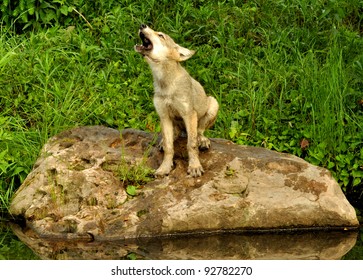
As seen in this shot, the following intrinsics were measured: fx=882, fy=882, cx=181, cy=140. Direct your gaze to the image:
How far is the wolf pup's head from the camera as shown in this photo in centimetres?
828

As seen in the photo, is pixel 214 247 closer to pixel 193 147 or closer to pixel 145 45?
pixel 193 147

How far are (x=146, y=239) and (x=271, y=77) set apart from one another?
338cm

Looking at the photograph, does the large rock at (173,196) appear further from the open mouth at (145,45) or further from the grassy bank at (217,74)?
the open mouth at (145,45)

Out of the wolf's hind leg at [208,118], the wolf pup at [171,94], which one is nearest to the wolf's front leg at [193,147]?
the wolf pup at [171,94]

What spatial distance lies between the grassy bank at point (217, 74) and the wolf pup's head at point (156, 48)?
5.81 feet

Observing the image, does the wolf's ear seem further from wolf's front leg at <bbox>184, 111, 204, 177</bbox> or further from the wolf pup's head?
wolf's front leg at <bbox>184, 111, 204, 177</bbox>

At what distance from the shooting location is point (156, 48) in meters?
8.36

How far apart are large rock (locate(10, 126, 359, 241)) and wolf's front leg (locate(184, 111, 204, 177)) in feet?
0.28

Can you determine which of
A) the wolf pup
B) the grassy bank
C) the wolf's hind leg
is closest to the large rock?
the wolf pup

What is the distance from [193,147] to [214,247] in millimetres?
1098

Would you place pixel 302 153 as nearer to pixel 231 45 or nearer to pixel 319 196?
pixel 319 196

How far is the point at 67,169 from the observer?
869 cm

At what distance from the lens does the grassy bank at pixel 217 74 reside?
9719 millimetres

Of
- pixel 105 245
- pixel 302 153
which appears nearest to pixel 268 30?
pixel 302 153
